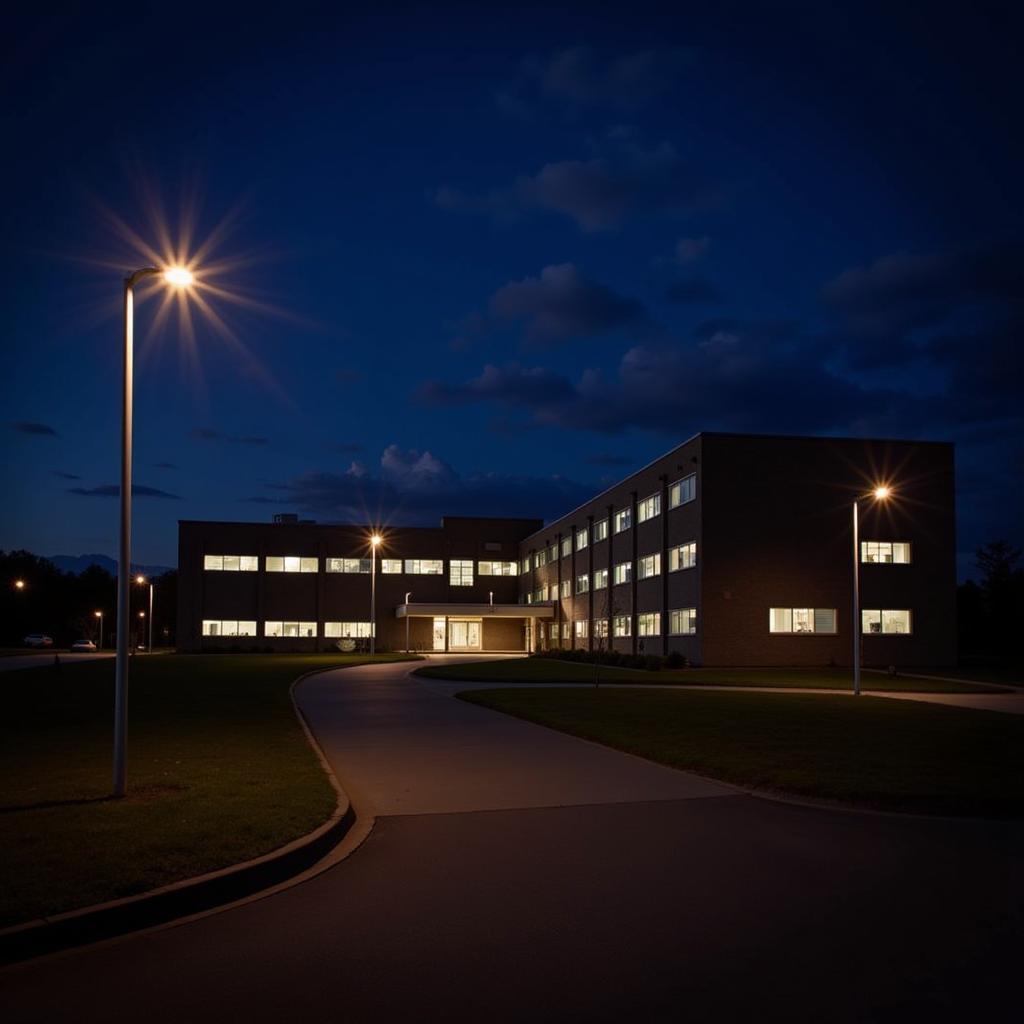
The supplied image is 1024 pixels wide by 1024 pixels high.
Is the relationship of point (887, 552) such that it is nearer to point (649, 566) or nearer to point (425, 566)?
point (649, 566)

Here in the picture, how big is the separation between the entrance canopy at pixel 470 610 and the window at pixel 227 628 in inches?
457

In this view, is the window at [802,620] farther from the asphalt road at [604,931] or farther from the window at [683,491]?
the asphalt road at [604,931]

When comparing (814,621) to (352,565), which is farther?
(352,565)

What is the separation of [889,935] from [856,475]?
153ft

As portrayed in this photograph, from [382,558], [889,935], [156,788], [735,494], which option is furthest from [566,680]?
[382,558]

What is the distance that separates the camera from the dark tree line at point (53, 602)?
12438cm

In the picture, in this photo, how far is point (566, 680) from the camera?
38219 mm

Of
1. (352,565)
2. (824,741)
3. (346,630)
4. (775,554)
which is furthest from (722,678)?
(352,565)

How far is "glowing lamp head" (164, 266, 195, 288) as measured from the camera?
1112cm

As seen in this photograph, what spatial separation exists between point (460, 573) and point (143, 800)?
3063 inches

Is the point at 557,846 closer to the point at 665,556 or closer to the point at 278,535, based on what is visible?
the point at 665,556

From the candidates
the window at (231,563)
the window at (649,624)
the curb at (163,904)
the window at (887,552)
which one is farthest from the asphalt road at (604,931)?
the window at (231,563)

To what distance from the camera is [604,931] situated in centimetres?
649

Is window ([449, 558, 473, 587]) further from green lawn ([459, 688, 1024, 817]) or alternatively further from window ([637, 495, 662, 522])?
green lawn ([459, 688, 1024, 817])
